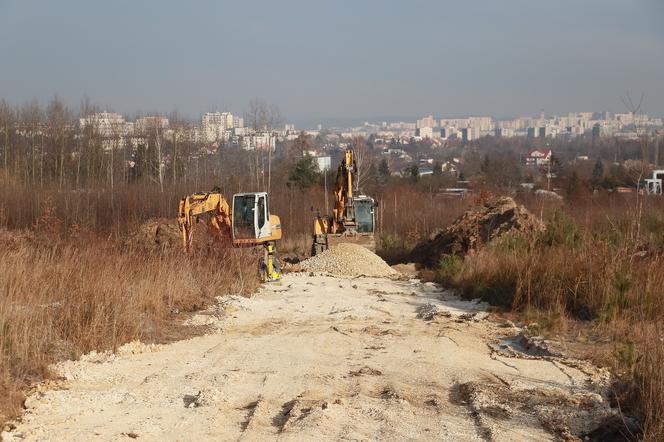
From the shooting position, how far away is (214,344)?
995 cm

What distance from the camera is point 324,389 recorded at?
746 centimetres

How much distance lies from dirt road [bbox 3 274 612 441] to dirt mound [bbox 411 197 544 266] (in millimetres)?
12872

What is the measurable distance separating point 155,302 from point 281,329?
6.30 feet

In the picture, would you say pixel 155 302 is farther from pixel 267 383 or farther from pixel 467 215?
pixel 467 215

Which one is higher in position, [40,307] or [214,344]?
[40,307]

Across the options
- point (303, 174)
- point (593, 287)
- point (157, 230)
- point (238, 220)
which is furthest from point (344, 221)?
point (303, 174)

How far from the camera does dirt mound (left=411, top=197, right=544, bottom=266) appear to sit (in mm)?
23922

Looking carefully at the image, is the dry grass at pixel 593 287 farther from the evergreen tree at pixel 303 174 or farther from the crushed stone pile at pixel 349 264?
the evergreen tree at pixel 303 174

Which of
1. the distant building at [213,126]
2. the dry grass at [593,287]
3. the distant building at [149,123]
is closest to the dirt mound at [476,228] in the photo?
the dry grass at [593,287]

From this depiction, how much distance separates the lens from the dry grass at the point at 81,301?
299 inches

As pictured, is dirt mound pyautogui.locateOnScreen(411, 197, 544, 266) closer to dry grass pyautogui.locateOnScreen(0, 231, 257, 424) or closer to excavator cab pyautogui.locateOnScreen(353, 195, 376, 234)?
excavator cab pyautogui.locateOnScreen(353, 195, 376, 234)

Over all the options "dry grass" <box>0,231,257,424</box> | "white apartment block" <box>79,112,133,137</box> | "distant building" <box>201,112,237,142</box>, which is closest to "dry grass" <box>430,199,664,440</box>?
"dry grass" <box>0,231,257,424</box>

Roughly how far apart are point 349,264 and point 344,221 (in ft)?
19.6

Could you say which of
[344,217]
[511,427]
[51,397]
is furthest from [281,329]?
[344,217]
